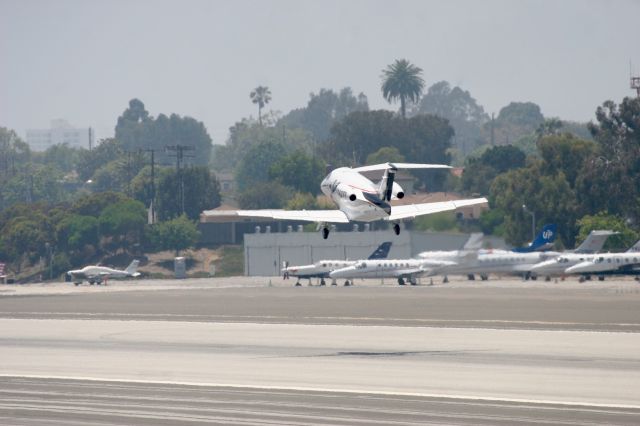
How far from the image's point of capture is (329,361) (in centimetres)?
5912

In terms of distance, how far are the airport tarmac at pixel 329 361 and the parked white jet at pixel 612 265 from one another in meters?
28.4

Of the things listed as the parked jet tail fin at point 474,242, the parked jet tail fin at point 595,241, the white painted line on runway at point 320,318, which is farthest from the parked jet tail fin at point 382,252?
the white painted line on runway at point 320,318

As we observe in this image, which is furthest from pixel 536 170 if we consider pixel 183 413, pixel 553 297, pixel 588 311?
pixel 183 413

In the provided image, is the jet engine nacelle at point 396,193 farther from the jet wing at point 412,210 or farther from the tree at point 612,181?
the tree at point 612,181

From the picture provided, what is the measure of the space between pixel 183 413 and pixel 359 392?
26.5 ft

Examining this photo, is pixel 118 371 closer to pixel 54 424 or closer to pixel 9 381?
pixel 9 381

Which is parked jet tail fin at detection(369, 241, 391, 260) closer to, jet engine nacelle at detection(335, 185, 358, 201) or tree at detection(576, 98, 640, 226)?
tree at detection(576, 98, 640, 226)

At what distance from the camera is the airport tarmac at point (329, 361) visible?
4347cm

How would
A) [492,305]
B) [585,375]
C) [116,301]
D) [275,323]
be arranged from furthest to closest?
[116,301] < [492,305] < [275,323] < [585,375]

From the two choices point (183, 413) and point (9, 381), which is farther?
point (9, 381)

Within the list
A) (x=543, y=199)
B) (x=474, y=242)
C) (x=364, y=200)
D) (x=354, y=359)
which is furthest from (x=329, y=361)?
(x=543, y=199)

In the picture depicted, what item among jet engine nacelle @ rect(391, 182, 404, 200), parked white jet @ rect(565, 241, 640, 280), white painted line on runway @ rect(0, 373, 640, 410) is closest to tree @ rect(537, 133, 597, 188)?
parked white jet @ rect(565, 241, 640, 280)

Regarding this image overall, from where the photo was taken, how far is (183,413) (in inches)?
1702

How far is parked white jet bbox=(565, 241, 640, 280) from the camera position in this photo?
134 metres
